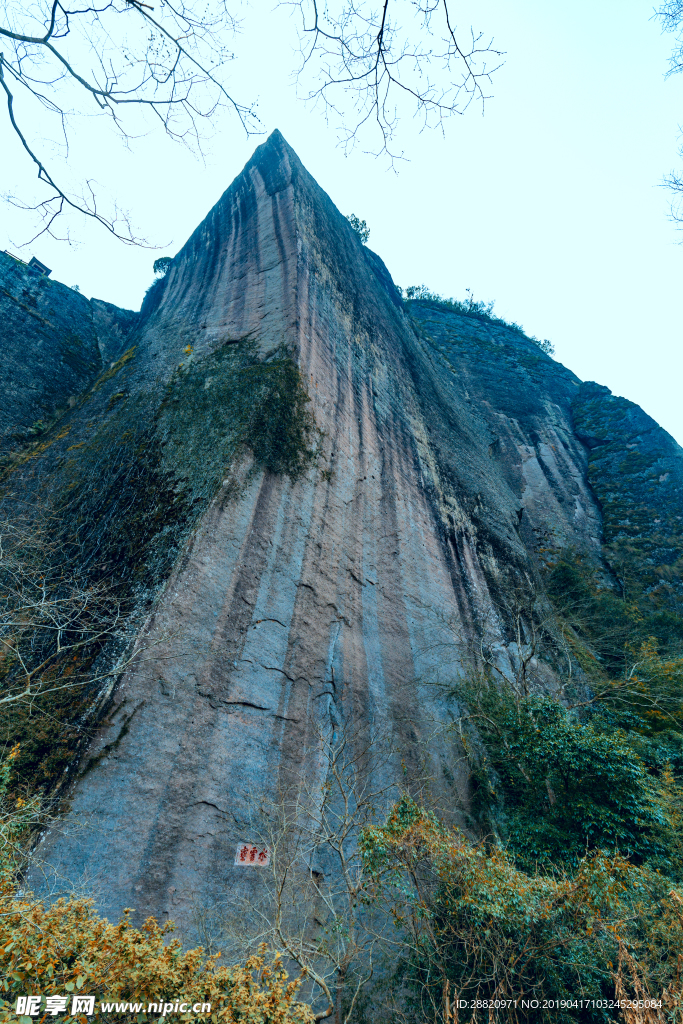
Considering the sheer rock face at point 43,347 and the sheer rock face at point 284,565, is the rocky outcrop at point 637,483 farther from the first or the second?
the sheer rock face at point 43,347

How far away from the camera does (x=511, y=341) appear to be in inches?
979

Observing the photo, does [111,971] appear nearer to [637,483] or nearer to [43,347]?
[43,347]

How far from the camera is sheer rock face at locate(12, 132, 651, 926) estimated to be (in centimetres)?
462

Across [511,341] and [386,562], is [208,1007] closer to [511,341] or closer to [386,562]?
[386,562]

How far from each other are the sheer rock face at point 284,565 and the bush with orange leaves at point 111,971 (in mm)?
1331

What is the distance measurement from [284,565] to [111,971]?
453 cm

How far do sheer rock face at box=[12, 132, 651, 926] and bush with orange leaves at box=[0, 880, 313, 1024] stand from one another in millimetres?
1331

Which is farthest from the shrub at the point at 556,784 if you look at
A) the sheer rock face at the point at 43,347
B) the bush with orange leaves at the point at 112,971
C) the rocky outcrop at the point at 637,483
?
the sheer rock face at the point at 43,347

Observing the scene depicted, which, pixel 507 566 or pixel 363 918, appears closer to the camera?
pixel 363 918

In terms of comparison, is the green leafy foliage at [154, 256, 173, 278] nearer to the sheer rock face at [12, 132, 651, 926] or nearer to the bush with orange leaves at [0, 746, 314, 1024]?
the sheer rock face at [12, 132, 651, 926]

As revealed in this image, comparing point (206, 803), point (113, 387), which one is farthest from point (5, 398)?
point (206, 803)

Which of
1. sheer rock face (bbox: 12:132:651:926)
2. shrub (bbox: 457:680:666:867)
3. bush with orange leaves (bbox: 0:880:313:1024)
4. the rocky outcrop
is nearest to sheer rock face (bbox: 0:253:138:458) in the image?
sheer rock face (bbox: 12:132:651:926)

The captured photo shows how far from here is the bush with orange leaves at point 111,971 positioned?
248cm

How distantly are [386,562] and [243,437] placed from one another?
3.38 m
